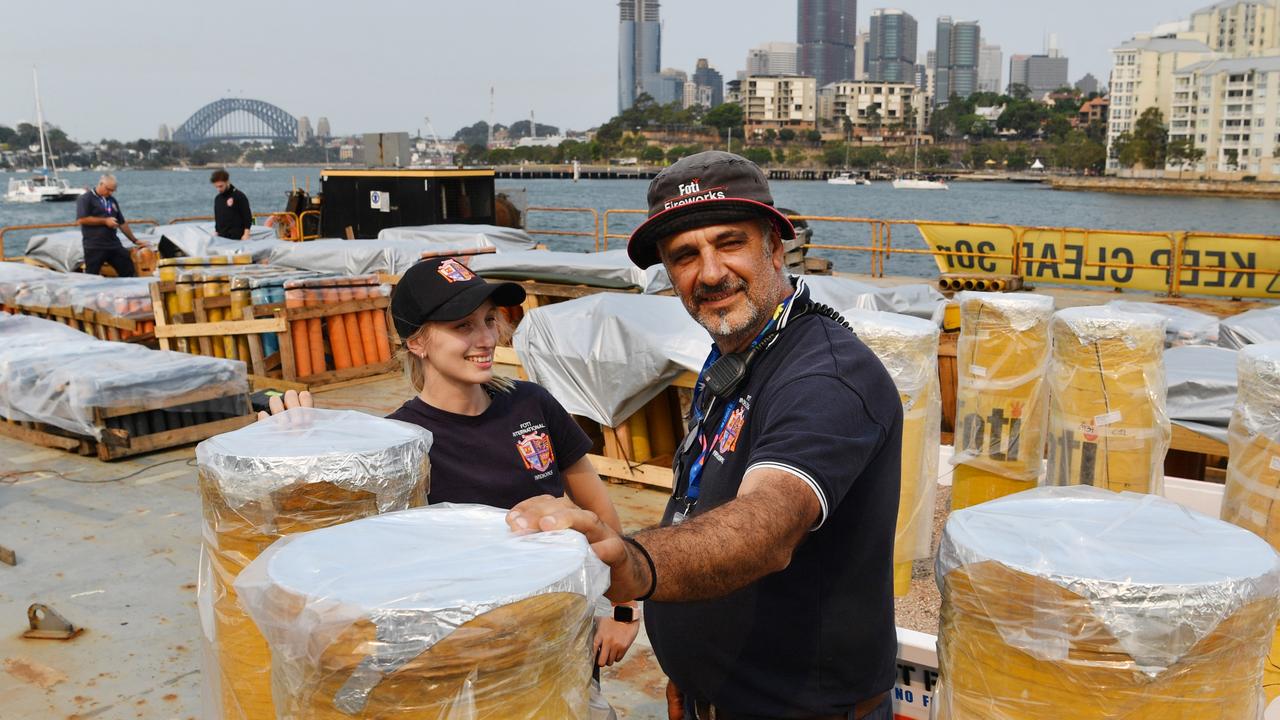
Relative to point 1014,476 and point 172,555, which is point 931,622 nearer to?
point 1014,476

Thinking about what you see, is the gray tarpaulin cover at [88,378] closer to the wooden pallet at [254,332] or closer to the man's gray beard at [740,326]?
the wooden pallet at [254,332]

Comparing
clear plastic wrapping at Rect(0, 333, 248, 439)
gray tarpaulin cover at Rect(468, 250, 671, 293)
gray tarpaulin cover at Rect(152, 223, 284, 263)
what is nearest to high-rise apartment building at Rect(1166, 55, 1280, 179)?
gray tarpaulin cover at Rect(152, 223, 284, 263)

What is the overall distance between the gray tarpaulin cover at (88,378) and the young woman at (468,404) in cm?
690

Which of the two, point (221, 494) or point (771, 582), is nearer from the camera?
point (771, 582)

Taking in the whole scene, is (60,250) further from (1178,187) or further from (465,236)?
(1178,187)

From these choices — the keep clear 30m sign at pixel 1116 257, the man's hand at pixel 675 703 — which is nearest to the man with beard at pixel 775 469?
the man's hand at pixel 675 703

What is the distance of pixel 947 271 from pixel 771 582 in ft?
62.5

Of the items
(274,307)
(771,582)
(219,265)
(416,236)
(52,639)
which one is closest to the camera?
(771,582)

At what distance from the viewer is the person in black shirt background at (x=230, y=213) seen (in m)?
18.2

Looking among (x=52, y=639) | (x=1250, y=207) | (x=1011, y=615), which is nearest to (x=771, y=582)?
(x=1011, y=615)

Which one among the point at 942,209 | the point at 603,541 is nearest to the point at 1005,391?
the point at 603,541

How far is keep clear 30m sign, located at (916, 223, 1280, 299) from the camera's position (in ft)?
57.6

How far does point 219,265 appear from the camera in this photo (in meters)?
13.2

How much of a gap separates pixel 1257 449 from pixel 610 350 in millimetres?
4894
